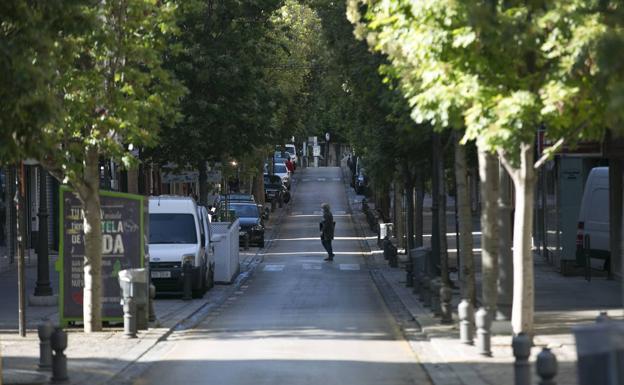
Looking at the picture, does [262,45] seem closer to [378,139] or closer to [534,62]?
[378,139]

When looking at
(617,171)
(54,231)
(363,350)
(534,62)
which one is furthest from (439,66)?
(54,231)

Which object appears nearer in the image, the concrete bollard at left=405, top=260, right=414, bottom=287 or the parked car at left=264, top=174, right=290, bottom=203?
the concrete bollard at left=405, top=260, right=414, bottom=287

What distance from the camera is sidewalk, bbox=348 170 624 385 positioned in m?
15.7

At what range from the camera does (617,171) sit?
103ft

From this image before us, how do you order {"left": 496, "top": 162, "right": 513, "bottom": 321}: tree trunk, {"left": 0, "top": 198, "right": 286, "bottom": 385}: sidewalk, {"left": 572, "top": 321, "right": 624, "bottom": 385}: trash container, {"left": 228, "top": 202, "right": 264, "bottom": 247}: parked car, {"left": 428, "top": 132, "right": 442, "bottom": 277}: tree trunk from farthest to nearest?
{"left": 228, "top": 202, "right": 264, "bottom": 247}: parked car < {"left": 428, "top": 132, "right": 442, "bottom": 277}: tree trunk < {"left": 496, "top": 162, "right": 513, "bottom": 321}: tree trunk < {"left": 0, "top": 198, "right": 286, "bottom": 385}: sidewalk < {"left": 572, "top": 321, "right": 624, "bottom": 385}: trash container

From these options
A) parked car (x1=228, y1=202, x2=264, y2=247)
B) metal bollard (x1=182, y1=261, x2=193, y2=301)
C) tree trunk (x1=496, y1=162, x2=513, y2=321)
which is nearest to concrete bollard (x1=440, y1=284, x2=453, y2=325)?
tree trunk (x1=496, y1=162, x2=513, y2=321)

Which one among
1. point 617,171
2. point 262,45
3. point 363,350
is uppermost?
point 262,45

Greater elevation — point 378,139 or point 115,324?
point 378,139

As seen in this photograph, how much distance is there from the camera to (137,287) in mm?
20859

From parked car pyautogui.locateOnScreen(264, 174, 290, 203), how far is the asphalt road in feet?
137

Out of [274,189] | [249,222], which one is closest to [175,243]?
[249,222]

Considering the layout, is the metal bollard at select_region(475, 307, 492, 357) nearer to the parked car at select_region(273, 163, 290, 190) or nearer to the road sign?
the road sign

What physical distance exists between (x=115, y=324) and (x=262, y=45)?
20809 millimetres

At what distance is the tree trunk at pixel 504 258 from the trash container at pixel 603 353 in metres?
10.1
